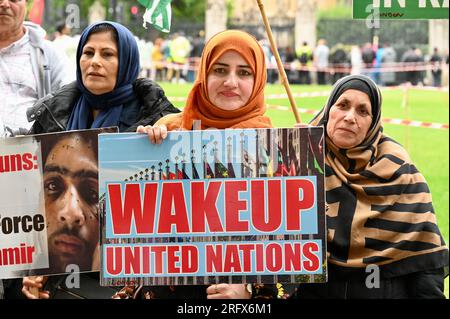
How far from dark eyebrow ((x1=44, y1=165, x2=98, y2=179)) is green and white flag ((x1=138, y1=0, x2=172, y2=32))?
45.0 inches

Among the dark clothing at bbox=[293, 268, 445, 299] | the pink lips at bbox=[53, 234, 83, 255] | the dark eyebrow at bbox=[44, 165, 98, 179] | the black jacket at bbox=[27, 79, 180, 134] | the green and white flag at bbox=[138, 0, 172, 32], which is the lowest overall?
the dark clothing at bbox=[293, 268, 445, 299]

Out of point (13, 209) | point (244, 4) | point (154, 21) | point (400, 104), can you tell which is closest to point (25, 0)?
point (154, 21)

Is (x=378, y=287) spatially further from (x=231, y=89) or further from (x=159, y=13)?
(x=159, y=13)

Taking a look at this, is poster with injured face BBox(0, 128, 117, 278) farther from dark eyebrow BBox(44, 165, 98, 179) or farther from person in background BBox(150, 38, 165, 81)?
person in background BBox(150, 38, 165, 81)

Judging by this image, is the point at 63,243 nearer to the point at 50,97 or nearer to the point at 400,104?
the point at 50,97

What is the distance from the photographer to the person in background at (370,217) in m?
4.99

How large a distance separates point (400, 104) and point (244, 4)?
43835 mm

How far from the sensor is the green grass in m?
14.4

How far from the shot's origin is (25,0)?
6.42 m

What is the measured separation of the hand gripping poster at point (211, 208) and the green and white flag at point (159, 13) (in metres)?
1.21

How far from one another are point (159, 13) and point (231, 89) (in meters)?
1.09

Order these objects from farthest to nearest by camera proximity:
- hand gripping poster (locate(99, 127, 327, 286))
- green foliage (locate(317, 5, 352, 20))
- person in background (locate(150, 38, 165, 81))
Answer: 1. green foliage (locate(317, 5, 352, 20))
2. person in background (locate(150, 38, 165, 81))
3. hand gripping poster (locate(99, 127, 327, 286))

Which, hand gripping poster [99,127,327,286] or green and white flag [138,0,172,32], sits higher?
green and white flag [138,0,172,32]

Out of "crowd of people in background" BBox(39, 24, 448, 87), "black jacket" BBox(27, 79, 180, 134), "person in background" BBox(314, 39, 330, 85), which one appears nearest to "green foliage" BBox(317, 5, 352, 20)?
"crowd of people in background" BBox(39, 24, 448, 87)
